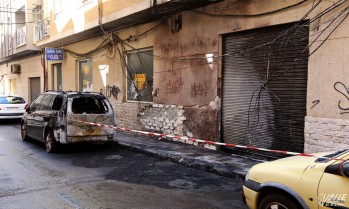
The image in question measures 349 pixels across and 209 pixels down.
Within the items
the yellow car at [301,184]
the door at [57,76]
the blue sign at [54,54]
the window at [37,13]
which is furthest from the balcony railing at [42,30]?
the yellow car at [301,184]

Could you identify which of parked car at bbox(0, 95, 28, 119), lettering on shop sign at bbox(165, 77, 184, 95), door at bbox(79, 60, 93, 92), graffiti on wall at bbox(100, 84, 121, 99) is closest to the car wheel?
lettering on shop sign at bbox(165, 77, 184, 95)

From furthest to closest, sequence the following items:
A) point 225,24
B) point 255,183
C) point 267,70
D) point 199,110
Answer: point 199,110 → point 225,24 → point 267,70 → point 255,183

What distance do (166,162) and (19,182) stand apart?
3.39 meters

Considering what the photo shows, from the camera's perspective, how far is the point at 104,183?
6.78 m

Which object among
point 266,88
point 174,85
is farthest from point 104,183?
point 174,85

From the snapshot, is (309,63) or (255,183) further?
(309,63)

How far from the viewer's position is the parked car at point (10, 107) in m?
17.1

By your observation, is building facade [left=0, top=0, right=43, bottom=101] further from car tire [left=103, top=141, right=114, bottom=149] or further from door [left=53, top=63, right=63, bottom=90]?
car tire [left=103, top=141, right=114, bottom=149]

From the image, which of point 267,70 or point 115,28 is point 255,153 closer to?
point 267,70

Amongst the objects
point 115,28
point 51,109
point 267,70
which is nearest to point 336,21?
point 267,70

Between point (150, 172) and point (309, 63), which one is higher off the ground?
point (309, 63)

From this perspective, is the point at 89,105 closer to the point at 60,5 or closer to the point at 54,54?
the point at 54,54

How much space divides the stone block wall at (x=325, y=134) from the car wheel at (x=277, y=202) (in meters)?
3.54

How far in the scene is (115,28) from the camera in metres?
14.4
